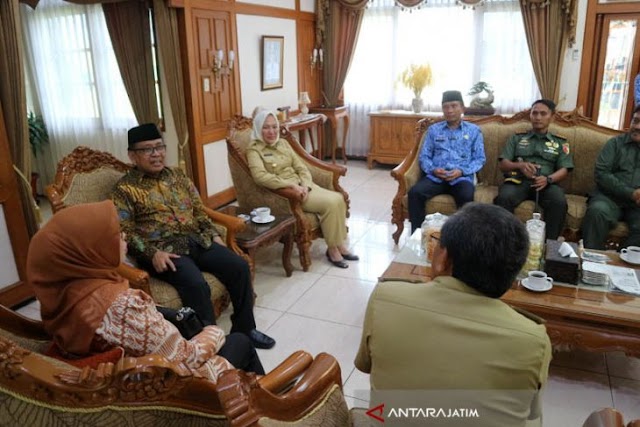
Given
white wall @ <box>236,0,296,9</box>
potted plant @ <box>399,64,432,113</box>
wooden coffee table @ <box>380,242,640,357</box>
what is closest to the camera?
wooden coffee table @ <box>380,242,640,357</box>

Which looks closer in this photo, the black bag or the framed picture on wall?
the black bag

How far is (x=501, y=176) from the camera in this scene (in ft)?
13.2

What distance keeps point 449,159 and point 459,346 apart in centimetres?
296

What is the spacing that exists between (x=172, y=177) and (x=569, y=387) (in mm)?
2228

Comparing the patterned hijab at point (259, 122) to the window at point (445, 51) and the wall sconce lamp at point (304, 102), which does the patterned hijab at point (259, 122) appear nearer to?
the wall sconce lamp at point (304, 102)

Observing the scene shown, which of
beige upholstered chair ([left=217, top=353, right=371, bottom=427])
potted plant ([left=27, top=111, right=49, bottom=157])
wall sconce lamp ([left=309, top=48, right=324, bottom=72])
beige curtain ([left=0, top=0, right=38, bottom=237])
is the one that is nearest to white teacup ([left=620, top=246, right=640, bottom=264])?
beige upholstered chair ([left=217, top=353, right=371, bottom=427])

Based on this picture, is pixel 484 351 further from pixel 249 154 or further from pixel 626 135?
pixel 626 135

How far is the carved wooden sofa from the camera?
357cm

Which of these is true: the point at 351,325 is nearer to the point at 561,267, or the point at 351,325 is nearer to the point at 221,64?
the point at 561,267

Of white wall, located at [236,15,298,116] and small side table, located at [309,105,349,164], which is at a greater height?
white wall, located at [236,15,298,116]

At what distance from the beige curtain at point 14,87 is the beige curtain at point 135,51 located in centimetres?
159

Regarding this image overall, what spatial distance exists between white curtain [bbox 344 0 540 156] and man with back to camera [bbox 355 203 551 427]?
18.1ft

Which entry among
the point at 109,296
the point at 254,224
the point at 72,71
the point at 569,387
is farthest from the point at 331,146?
the point at 109,296

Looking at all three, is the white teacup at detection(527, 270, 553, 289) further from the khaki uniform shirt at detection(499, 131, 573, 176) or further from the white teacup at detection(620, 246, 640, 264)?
the khaki uniform shirt at detection(499, 131, 573, 176)
